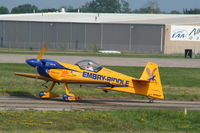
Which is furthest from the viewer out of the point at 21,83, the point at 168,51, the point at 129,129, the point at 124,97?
the point at 168,51

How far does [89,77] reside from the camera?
875 inches

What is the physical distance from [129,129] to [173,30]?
6306cm

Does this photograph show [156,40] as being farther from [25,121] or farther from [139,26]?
[25,121]

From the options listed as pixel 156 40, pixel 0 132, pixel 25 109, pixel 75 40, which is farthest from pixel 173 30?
pixel 0 132

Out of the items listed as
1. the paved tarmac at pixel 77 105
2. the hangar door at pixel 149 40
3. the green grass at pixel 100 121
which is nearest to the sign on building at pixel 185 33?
the hangar door at pixel 149 40

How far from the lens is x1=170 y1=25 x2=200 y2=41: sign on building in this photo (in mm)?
77062

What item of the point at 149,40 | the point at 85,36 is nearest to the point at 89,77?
the point at 149,40

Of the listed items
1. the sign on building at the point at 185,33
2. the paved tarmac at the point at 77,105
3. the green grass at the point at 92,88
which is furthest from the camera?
the sign on building at the point at 185,33

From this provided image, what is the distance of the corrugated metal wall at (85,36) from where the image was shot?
76688mm

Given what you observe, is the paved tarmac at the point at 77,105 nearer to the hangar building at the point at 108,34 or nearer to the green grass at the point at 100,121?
the green grass at the point at 100,121

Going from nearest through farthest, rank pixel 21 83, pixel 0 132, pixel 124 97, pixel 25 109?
pixel 0 132, pixel 25 109, pixel 124 97, pixel 21 83

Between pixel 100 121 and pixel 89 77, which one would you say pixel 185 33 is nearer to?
pixel 89 77

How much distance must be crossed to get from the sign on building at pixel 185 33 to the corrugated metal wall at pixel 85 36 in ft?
6.96

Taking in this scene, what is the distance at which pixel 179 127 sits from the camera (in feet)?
52.3
